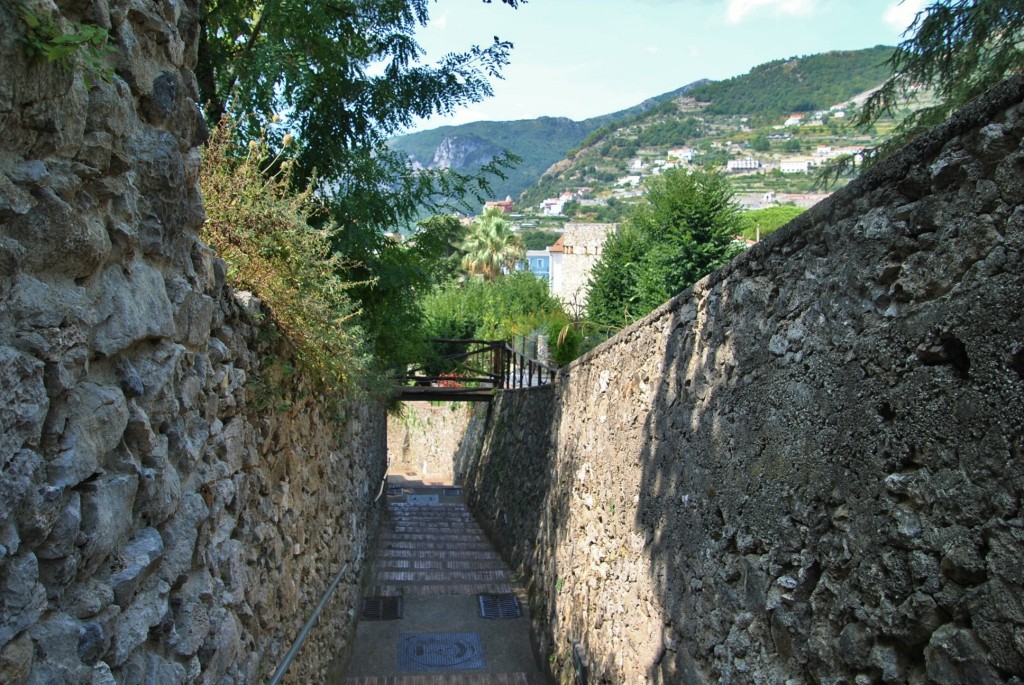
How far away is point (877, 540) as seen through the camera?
228 cm

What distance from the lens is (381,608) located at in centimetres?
800

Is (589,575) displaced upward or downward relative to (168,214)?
downward

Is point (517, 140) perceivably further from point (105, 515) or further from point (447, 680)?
point (105, 515)

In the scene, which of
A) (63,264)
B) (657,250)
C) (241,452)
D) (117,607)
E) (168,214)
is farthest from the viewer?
(657,250)

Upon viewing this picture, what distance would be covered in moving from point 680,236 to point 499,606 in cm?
1088

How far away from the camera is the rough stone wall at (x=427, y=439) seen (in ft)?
68.0

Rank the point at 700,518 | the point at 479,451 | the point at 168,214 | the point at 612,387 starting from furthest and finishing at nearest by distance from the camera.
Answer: the point at 479,451 → the point at 612,387 → the point at 700,518 → the point at 168,214

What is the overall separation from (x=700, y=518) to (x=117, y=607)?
2.49 metres

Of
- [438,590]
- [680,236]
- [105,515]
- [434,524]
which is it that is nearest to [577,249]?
[680,236]

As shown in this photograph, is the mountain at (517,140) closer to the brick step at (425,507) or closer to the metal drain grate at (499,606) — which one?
the brick step at (425,507)

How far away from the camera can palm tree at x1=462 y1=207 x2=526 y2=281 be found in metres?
41.8

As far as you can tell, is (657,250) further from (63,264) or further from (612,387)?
(63,264)

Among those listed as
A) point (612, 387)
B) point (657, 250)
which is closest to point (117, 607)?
point (612, 387)

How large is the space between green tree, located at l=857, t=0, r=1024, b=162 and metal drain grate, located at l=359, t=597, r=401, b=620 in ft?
19.3
